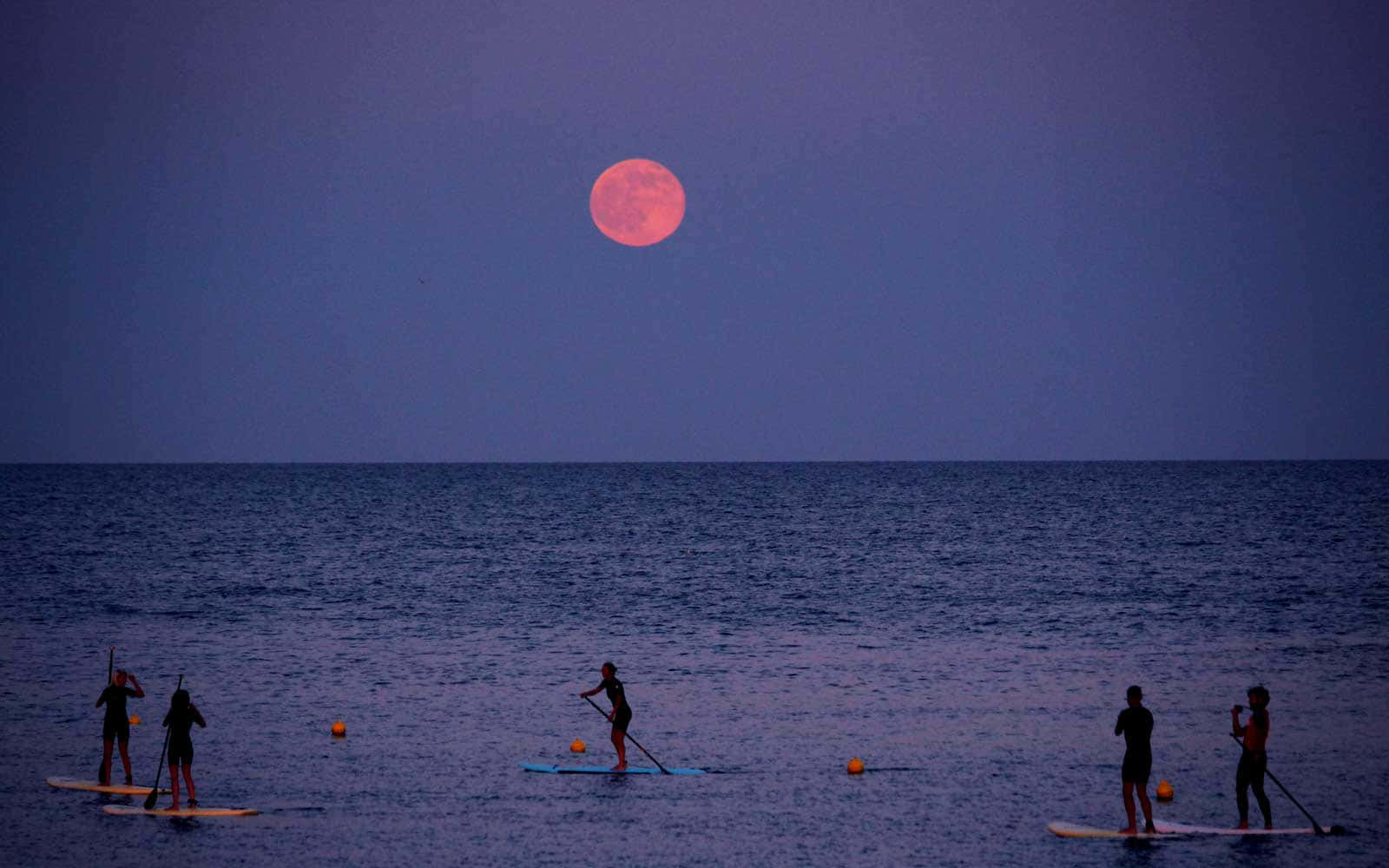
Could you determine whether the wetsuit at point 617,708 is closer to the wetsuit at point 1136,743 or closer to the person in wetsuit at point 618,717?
the person in wetsuit at point 618,717

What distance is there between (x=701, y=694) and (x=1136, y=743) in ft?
36.9

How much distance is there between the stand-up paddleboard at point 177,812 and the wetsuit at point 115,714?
5.01 ft

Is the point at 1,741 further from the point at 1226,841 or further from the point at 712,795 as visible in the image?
the point at 1226,841

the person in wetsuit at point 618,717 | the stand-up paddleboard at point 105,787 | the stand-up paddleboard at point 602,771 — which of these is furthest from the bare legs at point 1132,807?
the stand-up paddleboard at point 105,787

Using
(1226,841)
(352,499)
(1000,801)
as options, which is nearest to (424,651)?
(1000,801)

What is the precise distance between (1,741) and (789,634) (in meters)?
19.7

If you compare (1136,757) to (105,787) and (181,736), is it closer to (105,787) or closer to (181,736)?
(181,736)

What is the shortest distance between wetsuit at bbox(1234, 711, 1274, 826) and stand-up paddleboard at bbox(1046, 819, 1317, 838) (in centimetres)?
18

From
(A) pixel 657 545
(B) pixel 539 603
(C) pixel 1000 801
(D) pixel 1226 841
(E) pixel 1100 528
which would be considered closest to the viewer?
(D) pixel 1226 841

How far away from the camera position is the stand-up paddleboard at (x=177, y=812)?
17.1 m

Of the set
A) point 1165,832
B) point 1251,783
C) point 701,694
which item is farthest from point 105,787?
point 1251,783

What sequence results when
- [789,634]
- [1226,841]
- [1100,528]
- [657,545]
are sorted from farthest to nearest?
[1100,528], [657,545], [789,634], [1226,841]

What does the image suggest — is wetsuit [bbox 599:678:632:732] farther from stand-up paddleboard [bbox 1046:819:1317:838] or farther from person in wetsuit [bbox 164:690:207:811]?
stand-up paddleboard [bbox 1046:819:1317:838]

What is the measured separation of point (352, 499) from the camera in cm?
13238
